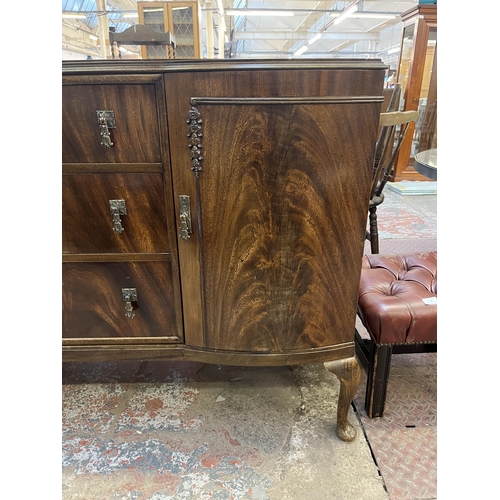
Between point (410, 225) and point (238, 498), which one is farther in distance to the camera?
point (410, 225)

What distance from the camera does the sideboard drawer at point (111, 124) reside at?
0.81m

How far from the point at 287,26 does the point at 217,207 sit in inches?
463

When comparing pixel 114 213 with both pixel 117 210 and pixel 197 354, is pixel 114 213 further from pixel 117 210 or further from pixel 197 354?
pixel 197 354

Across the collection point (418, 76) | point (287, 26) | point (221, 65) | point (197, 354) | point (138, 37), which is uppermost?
point (287, 26)

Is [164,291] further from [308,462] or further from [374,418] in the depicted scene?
[374,418]

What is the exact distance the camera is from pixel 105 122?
82cm

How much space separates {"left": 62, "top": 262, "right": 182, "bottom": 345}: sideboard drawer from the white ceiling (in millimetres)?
5583

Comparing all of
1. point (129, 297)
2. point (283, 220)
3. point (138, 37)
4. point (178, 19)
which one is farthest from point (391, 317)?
point (178, 19)

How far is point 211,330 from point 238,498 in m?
0.45

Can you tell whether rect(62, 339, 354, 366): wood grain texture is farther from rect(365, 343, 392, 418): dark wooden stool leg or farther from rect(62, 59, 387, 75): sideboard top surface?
rect(62, 59, 387, 75): sideboard top surface

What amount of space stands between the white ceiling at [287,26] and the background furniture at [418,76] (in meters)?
2.95

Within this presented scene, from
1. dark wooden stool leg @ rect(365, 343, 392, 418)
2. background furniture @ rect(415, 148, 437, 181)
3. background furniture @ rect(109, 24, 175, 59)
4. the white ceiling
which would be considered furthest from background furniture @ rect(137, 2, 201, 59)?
dark wooden stool leg @ rect(365, 343, 392, 418)

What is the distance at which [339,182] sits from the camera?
33.0 inches
